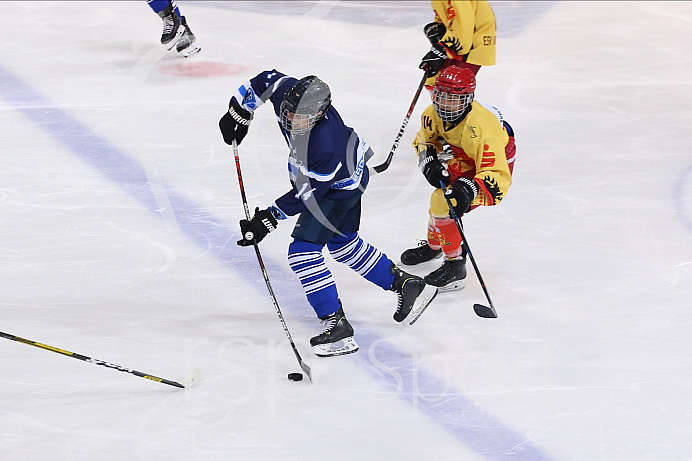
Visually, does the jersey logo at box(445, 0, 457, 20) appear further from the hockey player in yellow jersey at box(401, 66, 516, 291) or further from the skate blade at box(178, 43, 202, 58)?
the skate blade at box(178, 43, 202, 58)

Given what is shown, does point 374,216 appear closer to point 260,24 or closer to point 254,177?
point 254,177

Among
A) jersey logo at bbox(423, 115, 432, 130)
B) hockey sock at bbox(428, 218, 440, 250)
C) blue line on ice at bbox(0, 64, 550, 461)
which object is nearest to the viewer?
blue line on ice at bbox(0, 64, 550, 461)

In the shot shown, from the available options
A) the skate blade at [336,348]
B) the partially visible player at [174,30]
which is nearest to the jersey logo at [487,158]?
the skate blade at [336,348]

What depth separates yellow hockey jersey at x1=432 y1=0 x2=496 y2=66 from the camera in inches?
157

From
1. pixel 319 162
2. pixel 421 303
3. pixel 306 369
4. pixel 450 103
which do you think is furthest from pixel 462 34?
pixel 306 369

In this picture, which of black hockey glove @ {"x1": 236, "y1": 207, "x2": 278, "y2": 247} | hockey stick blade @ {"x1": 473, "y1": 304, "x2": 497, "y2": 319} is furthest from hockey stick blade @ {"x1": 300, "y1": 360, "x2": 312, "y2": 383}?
hockey stick blade @ {"x1": 473, "y1": 304, "x2": 497, "y2": 319}

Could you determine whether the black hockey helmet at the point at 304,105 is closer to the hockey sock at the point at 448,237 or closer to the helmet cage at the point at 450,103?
the helmet cage at the point at 450,103

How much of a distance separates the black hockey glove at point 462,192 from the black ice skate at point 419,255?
63 cm

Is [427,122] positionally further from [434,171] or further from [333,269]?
[333,269]

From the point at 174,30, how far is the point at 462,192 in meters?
3.63

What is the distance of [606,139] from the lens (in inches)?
198

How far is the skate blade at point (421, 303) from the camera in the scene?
323 centimetres

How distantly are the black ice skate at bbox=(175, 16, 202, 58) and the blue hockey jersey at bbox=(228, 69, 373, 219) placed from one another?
132 inches

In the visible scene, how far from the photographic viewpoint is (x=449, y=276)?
138 inches
